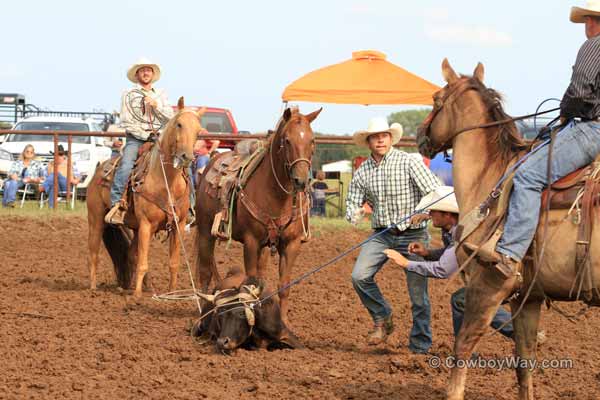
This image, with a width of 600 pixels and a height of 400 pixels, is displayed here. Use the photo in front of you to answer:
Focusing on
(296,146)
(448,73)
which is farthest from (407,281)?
(448,73)

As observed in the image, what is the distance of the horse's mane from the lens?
6.10m

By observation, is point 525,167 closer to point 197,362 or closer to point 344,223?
point 197,362

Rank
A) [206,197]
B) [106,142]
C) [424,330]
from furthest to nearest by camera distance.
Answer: [106,142]
[206,197]
[424,330]

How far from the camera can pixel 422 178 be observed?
7.82 metres

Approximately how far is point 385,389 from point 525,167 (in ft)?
6.05

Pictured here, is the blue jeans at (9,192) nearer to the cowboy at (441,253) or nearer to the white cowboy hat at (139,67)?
the white cowboy hat at (139,67)

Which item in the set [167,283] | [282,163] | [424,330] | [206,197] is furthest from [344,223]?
[424,330]

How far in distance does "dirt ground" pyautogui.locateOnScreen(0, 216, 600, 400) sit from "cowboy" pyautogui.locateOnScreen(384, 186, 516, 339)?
481 millimetres

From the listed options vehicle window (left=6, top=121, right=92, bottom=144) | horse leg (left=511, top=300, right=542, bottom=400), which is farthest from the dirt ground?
vehicle window (left=6, top=121, right=92, bottom=144)

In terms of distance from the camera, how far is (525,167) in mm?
5715

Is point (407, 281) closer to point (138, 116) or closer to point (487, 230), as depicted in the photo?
point (487, 230)

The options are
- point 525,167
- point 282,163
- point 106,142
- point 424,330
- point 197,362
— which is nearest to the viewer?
point 525,167

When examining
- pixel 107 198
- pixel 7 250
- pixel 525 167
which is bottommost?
pixel 7 250

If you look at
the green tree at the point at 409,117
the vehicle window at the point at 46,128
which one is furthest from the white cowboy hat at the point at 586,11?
the green tree at the point at 409,117
